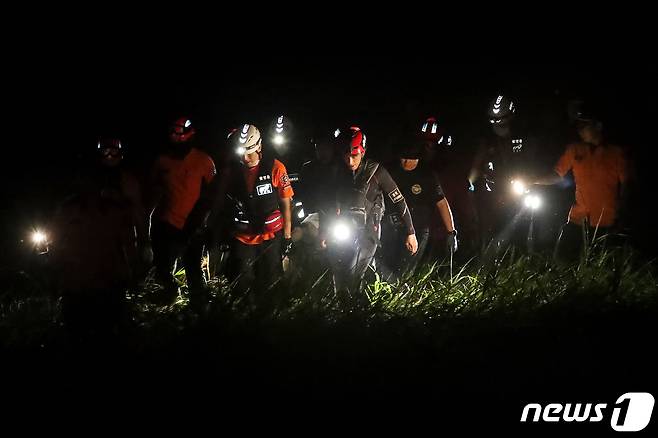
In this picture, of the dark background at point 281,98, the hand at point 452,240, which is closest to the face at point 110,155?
the hand at point 452,240

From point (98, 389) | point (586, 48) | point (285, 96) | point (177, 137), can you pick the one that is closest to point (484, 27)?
point (586, 48)

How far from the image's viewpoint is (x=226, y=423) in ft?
17.9

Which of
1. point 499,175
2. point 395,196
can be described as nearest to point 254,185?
point 395,196

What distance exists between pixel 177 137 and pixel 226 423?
4436 millimetres

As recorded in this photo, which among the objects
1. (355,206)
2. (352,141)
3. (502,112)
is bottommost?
(355,206)

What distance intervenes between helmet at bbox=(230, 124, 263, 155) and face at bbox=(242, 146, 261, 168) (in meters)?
0.04

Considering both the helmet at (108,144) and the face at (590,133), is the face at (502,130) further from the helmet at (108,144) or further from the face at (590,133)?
→ the helmet at (108,144)

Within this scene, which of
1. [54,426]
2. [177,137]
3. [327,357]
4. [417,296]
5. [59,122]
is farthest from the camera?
[59,122]

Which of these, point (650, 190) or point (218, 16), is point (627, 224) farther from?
point (218, 16)

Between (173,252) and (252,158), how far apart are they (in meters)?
1.40

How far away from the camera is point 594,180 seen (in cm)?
915

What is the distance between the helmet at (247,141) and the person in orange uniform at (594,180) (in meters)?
3.63

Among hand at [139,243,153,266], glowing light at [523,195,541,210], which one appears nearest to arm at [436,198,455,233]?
glowing light at [523,195,541,210]

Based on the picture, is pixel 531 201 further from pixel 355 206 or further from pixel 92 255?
pixel 92 255
